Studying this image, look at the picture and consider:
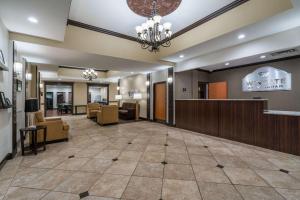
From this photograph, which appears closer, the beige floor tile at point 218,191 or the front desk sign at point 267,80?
the beige floor tile at point 218,191

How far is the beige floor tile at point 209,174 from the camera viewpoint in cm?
229

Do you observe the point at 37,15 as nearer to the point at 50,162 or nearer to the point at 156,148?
the point at 50,162

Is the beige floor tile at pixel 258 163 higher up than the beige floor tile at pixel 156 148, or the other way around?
the beige floor tile at pixel 156 148

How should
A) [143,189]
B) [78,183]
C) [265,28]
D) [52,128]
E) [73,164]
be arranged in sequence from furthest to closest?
[52,128], [265,28], [73,164], [78,183], [143,189]

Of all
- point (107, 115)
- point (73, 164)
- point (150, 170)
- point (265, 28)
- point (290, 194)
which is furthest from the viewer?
point (107, 115)

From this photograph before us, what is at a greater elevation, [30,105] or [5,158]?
[30,105]

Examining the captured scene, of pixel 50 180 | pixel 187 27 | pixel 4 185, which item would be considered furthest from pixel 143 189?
pixel 187 27

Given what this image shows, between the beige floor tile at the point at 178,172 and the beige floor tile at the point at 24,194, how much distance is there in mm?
1835

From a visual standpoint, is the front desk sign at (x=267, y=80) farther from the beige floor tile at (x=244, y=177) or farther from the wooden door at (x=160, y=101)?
the beige floor tile at (x=244, y=177)

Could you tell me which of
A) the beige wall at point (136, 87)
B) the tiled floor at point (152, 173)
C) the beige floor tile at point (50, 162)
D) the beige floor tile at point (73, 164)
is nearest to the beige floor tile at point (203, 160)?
the tiled floor at point (152, 173)

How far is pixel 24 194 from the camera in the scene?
1950 millimetres

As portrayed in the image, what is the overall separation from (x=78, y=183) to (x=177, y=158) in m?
1.94

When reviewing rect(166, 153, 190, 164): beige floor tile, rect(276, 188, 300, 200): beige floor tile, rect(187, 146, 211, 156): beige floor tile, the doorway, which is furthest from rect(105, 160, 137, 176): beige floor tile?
the doorway

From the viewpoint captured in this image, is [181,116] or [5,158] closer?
[5,158]
